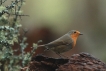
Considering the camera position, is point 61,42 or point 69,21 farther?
point 69,21

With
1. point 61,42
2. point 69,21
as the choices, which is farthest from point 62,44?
point 69,21

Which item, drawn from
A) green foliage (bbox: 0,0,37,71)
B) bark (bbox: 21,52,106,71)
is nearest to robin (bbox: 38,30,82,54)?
green foliage (bbox: 0,0,37,71)

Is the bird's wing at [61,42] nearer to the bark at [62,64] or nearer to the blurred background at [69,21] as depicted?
the bark at [62,64]

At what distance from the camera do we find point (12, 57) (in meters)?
Result: 3.39

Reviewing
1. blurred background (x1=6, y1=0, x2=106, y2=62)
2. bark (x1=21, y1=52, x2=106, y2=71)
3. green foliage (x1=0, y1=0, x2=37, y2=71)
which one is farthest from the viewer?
blurred background (x1=6, y1=0, x2=106, y2=62)

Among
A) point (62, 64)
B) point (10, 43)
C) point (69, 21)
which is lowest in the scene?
point (62, 64)

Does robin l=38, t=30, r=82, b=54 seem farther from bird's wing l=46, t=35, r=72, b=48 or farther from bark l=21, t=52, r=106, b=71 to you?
bark l=21, t=52, r=106, b=71

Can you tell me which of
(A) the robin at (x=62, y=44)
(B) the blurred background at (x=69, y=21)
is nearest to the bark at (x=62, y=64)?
(A) the robin at (x=62, y=44)

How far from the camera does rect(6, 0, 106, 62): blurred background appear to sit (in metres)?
6.46

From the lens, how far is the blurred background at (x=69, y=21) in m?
6.46

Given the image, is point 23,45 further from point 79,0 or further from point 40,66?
point 79,0

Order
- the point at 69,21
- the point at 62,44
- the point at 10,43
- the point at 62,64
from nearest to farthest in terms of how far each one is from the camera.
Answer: the point at 62,64 → the point at 10,43 → the point at 62,44 → the point at 69,21

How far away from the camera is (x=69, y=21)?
6711 mm

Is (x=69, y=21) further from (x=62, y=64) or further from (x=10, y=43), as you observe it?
(x=62, y=64)
